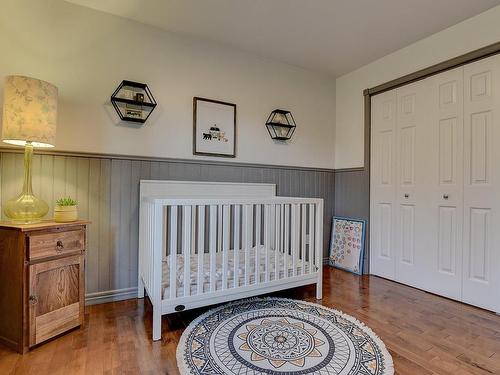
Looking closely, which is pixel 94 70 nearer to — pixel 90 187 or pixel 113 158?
pixel 113 158

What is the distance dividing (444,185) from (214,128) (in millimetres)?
2109

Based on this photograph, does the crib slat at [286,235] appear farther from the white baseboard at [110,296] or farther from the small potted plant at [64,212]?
the small potted plant at [64,212]

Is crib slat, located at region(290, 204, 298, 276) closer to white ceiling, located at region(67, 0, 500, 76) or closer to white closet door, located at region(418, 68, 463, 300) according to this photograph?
white closet door, located at region(418, 68, 463, 300)

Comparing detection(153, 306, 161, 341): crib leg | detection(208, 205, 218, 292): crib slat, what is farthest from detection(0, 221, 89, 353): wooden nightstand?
detection(208, 205, 218, 292): crib slat

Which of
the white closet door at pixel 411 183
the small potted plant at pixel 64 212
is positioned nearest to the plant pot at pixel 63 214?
the small potted plant at pixel 64 212

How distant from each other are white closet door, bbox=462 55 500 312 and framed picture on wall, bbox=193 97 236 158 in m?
2.01

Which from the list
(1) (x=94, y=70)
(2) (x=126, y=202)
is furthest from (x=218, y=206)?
(1) (x=94, y=70)

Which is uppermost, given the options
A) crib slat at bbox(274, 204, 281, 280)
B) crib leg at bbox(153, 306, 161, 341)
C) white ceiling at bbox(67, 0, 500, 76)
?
white ceiling at bbox(67, 0, 500, 76)

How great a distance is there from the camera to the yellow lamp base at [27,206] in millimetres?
1681

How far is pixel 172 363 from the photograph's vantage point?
1446 mm

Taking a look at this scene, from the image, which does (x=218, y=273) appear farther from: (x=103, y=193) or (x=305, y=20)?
(x=305, y=20)

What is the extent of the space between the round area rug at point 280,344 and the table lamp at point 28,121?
123 centimetres

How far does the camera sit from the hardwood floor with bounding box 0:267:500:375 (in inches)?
56.1

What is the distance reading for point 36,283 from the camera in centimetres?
159
